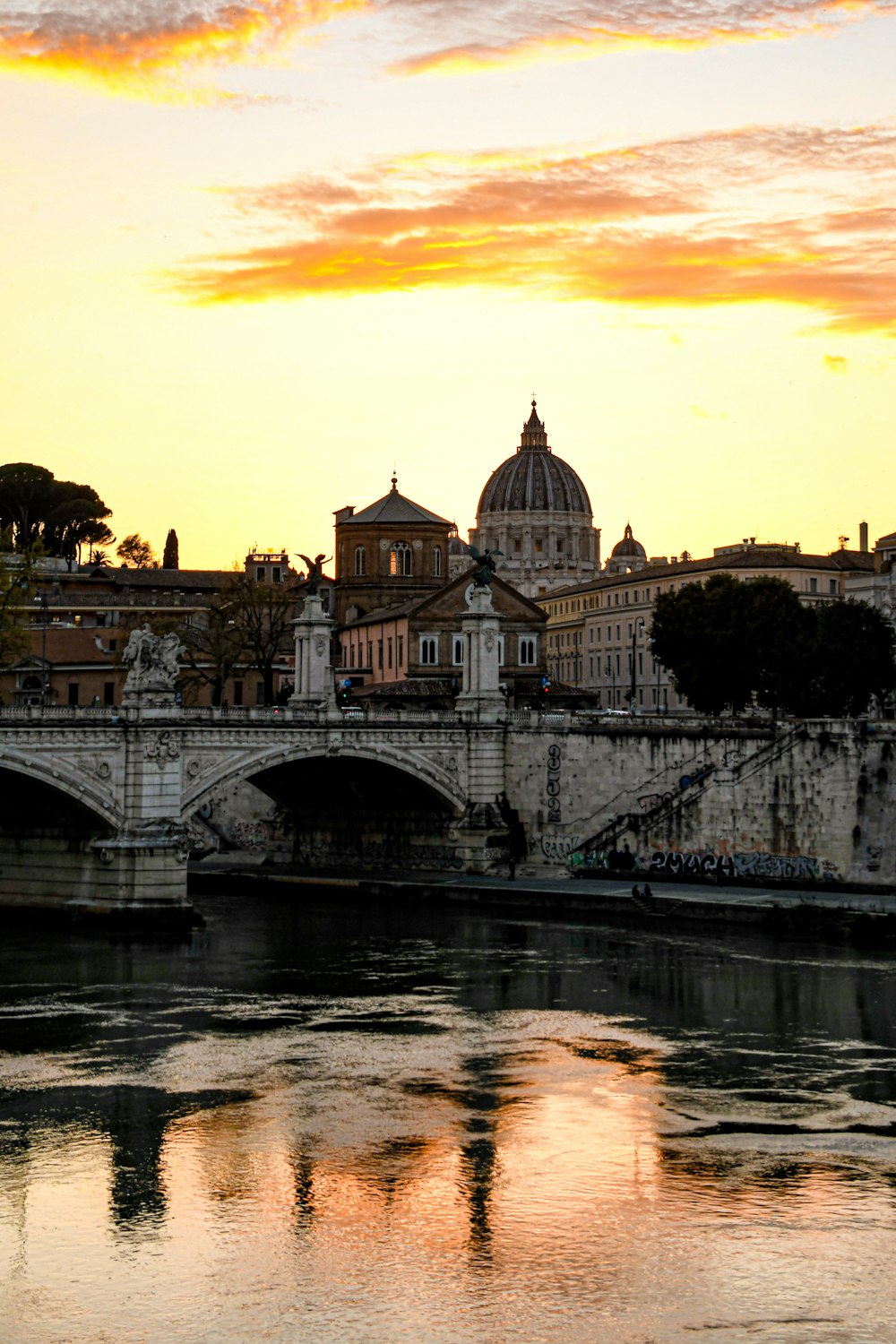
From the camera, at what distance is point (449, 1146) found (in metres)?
31.8

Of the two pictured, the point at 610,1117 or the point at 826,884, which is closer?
the point at 610,1117

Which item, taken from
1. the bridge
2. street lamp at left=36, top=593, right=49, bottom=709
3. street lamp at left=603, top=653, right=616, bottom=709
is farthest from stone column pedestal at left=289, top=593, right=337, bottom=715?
street lamp at left=603, top=653, right=616, bottom=709

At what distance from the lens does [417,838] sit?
68438mm

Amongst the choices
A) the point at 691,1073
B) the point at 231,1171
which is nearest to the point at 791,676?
the point at 691,1073

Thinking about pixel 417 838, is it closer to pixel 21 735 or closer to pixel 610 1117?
pixel 21 735

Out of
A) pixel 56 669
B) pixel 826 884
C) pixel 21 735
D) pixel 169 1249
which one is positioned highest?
pixel 56 669

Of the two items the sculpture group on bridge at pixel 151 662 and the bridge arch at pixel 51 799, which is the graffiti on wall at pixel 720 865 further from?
the bridge arch at pixel 51 799

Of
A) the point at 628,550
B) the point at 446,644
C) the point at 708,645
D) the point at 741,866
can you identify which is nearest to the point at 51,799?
the point at 741,866

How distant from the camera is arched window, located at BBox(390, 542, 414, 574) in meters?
100

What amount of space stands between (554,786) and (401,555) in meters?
35.5

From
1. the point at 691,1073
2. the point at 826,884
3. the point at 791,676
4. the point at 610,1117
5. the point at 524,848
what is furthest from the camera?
the point at 791,676

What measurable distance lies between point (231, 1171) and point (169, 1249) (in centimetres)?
370

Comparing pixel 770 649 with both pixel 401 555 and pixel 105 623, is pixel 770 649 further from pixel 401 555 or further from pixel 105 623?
Answer: pixel 105 623

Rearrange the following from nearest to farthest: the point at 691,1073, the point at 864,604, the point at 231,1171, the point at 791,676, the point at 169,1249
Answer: the point at 169,1249 < the point at 231,1171 < the point at 691,1073 < the point at 791,676 < the point at 864,604
